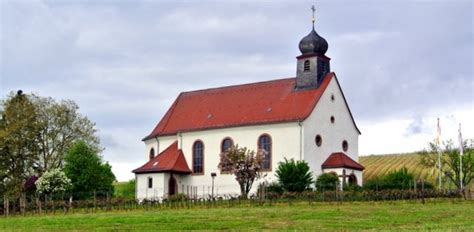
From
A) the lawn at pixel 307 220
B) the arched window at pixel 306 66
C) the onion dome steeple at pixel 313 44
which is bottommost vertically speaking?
the lawn at pixel 307 220

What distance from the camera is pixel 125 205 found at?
49.8 m

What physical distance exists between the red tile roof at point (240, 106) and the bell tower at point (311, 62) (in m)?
0.54

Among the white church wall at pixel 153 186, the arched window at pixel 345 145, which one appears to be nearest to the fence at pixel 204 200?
the white church wall at pixel 153 186

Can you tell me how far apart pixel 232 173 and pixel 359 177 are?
9.00 m

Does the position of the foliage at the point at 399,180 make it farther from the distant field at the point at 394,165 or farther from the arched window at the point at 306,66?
the distant field at the point at 394,165

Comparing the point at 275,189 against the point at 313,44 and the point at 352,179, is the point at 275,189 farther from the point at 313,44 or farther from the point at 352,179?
the point at 313,44

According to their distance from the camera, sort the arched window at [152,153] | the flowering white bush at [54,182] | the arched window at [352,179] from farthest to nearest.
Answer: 1. the arched window at [152,153]
2. the flowering white bush at [54,182]
3. the arched window at [352,179]

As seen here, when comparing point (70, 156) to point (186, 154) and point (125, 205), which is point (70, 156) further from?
point (125, 205)

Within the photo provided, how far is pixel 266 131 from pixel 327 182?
24.3 feet

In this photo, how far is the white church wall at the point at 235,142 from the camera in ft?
185

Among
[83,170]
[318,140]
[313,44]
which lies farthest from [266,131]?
[83,170]

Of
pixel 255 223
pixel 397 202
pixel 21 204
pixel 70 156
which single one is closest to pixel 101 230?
pixel 255 223

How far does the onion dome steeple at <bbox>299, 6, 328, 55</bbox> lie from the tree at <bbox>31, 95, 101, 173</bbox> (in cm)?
2092

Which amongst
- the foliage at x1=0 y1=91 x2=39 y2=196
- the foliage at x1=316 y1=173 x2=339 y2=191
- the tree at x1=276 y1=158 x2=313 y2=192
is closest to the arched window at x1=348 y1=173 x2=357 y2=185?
the foliage at x1=316 y1=173 x2=339 y2=191
